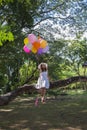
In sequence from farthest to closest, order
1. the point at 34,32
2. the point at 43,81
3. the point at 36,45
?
the point at 34,32
the point at 36,45
the point at 43,81

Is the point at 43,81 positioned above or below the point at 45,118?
above

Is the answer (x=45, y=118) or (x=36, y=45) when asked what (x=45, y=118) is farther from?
(x=36, y=45)

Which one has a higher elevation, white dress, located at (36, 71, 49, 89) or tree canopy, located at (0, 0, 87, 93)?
tree canopy, located at (0, 0, 87, 93)

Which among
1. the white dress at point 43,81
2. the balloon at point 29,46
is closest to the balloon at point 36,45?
the balloon at point 29,46

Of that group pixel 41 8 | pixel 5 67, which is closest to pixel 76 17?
pixel 41 8

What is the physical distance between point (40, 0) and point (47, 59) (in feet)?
11.2

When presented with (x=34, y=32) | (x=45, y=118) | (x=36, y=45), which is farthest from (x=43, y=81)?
(x=34, y=32)

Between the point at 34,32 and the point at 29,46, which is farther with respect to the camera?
the point at 34,32

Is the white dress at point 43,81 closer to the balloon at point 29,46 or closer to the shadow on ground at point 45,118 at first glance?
the balloon at point 29,46

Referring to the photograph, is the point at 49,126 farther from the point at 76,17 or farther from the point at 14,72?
the point at 14,72

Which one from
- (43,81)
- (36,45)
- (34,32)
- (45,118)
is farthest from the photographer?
(34,32)

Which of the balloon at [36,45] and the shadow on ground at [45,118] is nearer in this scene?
the balloon at [36,45]

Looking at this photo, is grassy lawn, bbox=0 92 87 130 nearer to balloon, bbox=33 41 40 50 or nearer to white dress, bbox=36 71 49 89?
white dress, bbox=36 71 49 89

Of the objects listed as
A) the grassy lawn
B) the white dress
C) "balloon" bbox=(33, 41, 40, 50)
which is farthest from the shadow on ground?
"balloon" bbox=(33, 41, 40, 50)
